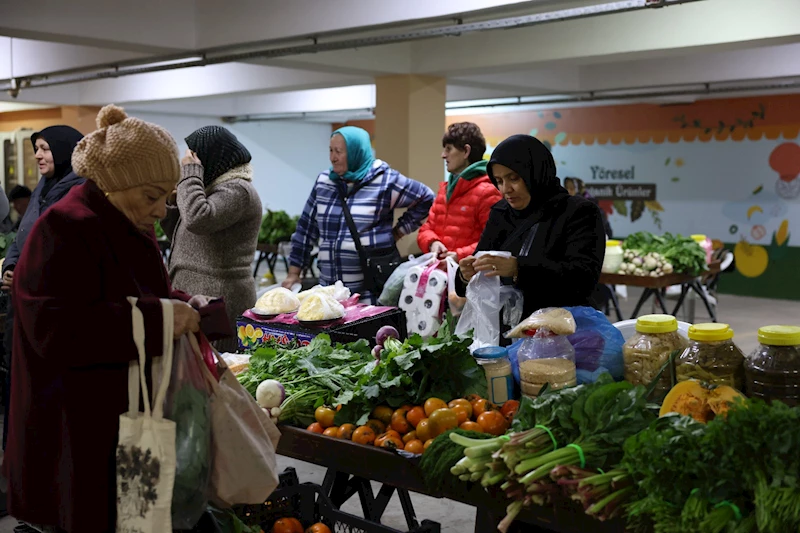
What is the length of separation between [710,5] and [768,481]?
19.4 feet

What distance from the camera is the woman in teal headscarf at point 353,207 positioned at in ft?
15.8

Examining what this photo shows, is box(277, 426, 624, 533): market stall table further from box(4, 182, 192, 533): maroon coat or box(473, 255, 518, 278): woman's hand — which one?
box(473, 255, 518, 278): woman's hand

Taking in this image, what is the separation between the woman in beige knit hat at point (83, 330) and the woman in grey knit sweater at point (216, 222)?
64.0 inches

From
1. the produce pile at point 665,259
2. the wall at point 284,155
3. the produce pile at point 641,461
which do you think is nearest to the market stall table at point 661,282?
the produce pile at point 665,259

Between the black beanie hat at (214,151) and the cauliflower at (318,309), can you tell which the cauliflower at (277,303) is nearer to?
the cauliflower at (318,309)

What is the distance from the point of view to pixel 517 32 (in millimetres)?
8141

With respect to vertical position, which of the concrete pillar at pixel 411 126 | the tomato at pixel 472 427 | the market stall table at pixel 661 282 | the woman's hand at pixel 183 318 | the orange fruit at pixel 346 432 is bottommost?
the market stall table at pixel 661 282

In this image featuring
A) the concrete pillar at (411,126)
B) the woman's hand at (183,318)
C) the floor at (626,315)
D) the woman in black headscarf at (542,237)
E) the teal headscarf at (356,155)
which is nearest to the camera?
the woman's hand at (183,318)

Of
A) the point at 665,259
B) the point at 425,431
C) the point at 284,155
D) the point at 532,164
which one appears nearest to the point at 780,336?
the point at 425,431

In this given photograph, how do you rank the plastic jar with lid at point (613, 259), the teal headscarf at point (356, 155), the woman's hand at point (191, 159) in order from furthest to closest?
the plastic jar with lid at point (613, 259) < the teal headscarf at point (356, 155) < the woman's hand at point (191, 159)

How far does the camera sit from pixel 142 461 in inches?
79.6

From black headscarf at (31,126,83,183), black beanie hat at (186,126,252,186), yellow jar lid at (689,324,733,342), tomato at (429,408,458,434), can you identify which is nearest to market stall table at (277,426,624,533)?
tomato at (429,408,458,434)

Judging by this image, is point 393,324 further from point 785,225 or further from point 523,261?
point 785,225

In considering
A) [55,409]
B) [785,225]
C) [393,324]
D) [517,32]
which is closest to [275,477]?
[55,409]
